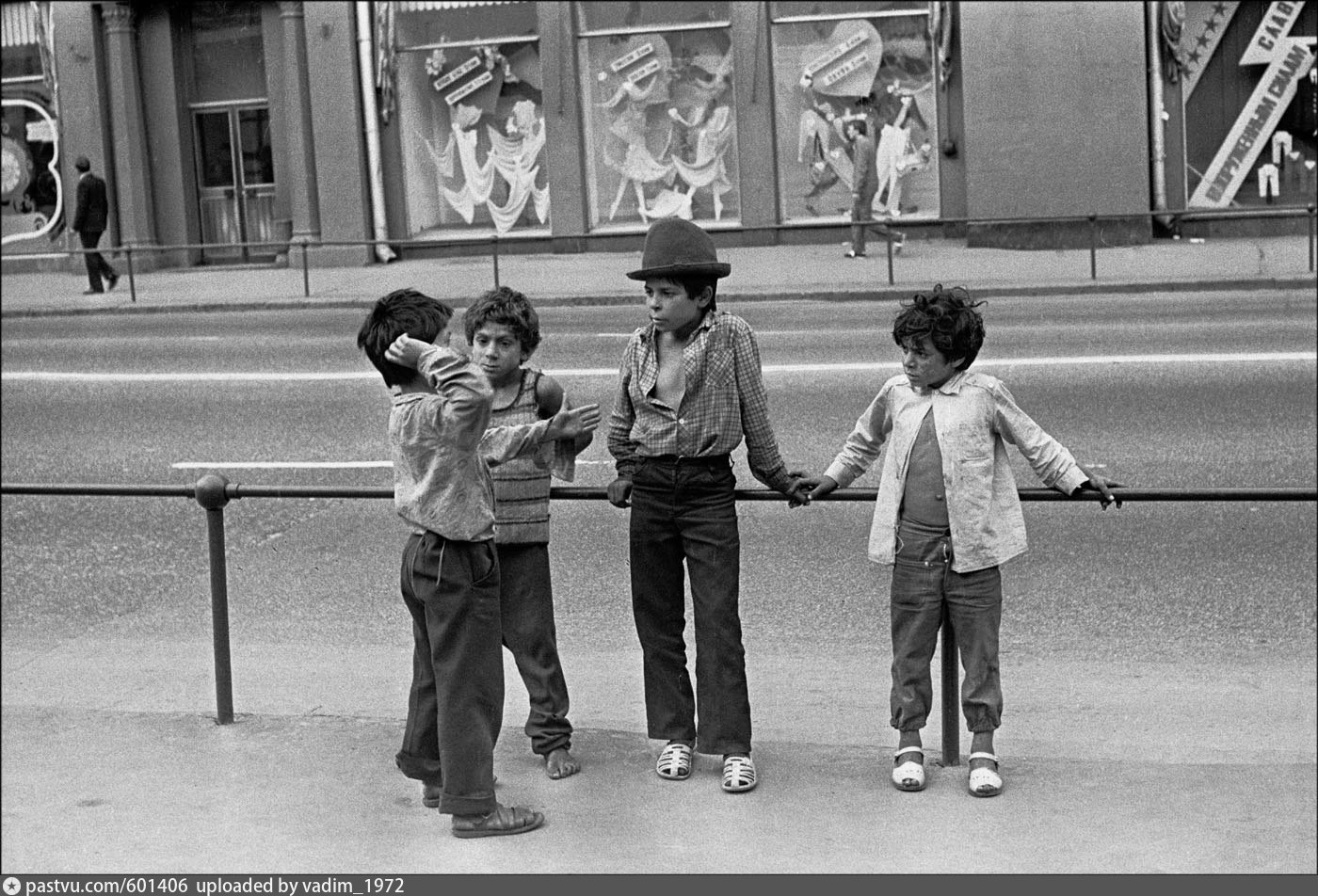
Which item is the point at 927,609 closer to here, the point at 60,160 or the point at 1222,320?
the point at 1222,320

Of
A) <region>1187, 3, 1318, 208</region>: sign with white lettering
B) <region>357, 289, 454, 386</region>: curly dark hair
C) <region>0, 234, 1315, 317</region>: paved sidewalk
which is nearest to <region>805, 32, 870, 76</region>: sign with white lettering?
<region>0, 234, 1315, 317</region>: paved sidewalk

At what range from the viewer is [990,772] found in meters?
5.30

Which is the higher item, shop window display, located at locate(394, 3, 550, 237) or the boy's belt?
shop window display, located at locate(394, 3, 550, 237)

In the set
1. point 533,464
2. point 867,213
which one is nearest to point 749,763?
point 533,464

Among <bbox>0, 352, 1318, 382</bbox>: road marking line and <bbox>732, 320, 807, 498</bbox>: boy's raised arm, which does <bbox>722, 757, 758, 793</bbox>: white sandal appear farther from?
<bbox>0, 352, 1318, 382</bbox>: road marking line

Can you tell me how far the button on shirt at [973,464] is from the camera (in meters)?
5.32

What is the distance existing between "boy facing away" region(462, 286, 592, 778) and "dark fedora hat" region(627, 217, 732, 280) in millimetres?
412

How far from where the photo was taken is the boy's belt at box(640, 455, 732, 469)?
541cm

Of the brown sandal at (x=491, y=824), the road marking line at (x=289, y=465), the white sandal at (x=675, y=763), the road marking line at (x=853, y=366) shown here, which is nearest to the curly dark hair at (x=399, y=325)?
the brown sandal at (x=491, y=824)

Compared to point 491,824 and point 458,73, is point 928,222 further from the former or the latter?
point 491,824

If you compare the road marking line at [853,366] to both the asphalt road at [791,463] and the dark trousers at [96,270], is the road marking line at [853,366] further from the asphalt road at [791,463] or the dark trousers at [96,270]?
the dark trousers at [96,270]

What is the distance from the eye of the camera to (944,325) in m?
5.31

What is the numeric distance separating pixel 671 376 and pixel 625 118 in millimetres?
20000

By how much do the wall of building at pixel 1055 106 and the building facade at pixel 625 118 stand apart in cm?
3
